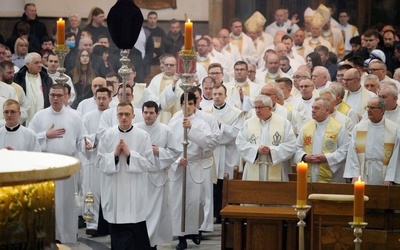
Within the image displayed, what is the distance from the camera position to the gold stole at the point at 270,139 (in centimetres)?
1346

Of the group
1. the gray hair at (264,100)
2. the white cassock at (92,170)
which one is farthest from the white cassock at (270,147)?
the white cassock at (92,170)

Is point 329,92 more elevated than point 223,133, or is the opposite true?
point 329,92

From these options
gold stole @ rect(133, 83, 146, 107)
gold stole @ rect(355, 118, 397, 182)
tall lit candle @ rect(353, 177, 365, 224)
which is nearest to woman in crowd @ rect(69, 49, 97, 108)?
gold stole @ rect(133, 83, 146, 107)

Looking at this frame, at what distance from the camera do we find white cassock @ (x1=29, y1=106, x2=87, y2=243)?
13.4 metres

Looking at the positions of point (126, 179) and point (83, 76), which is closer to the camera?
point (126, 179)

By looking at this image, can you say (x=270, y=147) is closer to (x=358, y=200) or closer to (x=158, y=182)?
(x=158, y=182)

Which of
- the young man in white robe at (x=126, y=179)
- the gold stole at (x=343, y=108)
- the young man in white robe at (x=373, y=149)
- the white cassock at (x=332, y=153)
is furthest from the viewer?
the gold stole at (x=343, y=108)

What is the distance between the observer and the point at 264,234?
36.0 ft

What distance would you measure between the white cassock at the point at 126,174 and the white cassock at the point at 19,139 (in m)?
0.81

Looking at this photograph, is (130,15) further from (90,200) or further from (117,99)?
(117,99)

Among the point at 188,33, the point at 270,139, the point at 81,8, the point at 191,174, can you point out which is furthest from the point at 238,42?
the point at 188,33

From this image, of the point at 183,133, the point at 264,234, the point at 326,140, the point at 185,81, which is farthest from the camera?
the point at 183,133

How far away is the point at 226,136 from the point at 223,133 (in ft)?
0.19

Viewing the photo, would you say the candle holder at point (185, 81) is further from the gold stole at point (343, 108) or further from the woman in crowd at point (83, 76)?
the woman in crowd at point (83, 76)
